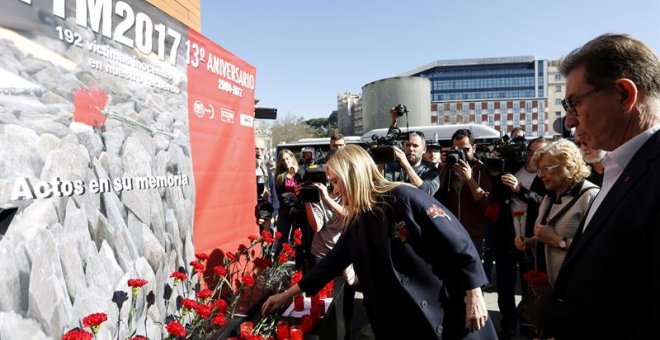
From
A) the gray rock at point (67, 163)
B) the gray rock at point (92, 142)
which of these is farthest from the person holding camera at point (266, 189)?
the gray rock at point (67, 163)

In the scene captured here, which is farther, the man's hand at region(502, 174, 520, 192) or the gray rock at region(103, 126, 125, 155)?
the man's hand at region(502, 174, 520, 192)

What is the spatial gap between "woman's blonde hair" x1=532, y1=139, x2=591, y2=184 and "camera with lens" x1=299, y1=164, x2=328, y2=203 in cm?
171

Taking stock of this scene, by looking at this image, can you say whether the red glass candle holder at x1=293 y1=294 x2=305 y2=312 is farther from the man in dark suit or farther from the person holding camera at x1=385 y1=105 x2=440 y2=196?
the man in dark suit

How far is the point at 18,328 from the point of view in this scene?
1683 millimetres

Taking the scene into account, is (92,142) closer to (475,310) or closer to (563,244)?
(475,310)

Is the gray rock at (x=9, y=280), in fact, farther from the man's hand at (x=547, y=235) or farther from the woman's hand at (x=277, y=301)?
the man's hand at (x=547, y=235)

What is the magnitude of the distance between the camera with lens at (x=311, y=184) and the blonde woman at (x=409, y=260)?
1.11 meters

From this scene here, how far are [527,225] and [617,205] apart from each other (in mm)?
2581

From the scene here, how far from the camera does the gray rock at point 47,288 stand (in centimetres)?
178

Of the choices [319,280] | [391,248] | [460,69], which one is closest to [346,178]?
[391,248]

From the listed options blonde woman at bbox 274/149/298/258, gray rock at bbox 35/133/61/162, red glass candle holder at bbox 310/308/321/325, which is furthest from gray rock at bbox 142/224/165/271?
blonde woman at bbox 274/149/298/258

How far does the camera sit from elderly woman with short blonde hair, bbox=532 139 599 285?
8.84 ft

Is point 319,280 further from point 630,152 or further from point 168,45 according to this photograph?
point 168,45

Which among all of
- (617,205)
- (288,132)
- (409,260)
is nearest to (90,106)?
(409,260)
